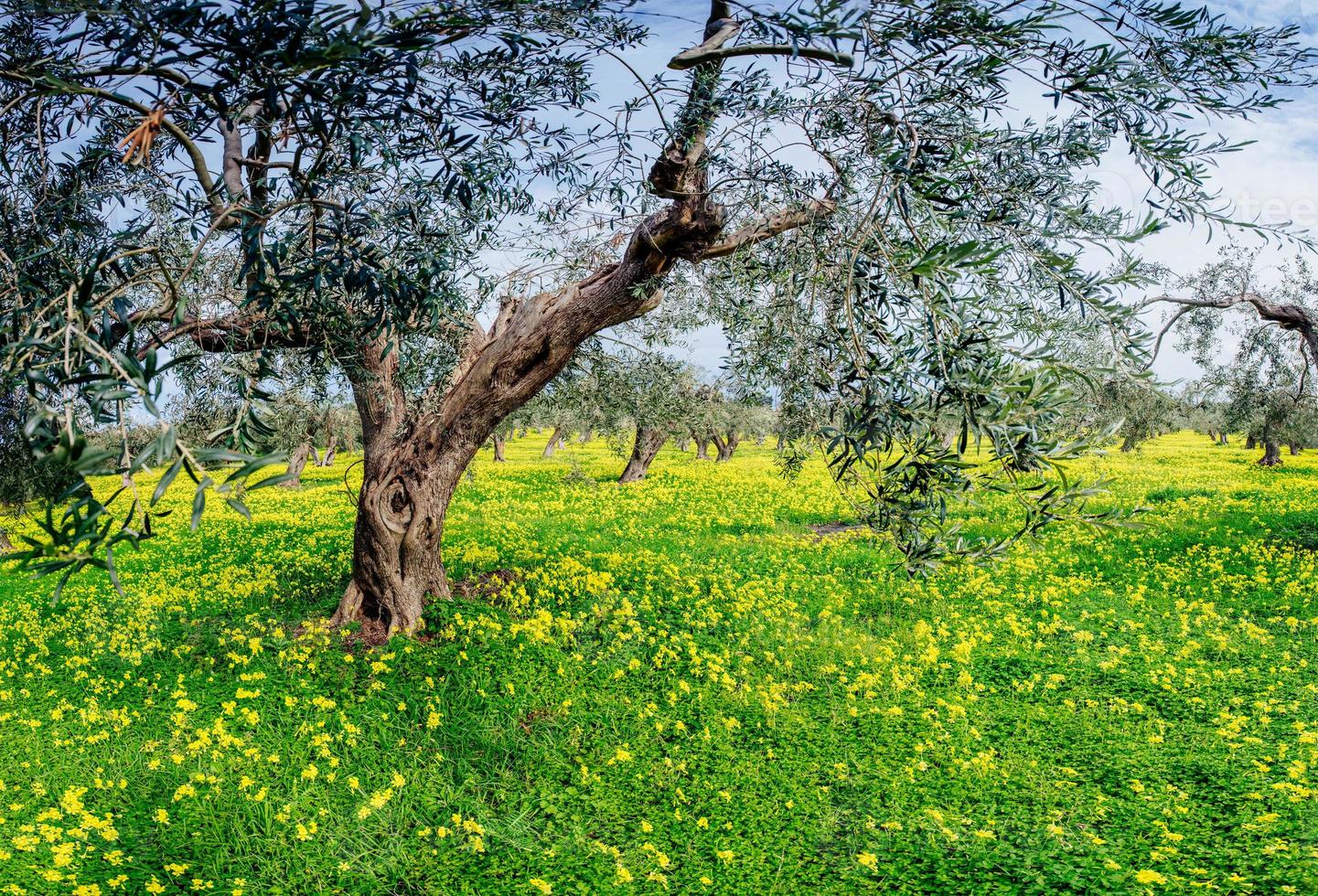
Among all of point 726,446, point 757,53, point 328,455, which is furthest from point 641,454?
point 757,53

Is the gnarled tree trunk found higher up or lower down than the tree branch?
lower down

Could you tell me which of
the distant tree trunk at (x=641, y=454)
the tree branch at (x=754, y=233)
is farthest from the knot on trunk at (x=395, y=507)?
the distant tree trunk at (x=641, y=454)

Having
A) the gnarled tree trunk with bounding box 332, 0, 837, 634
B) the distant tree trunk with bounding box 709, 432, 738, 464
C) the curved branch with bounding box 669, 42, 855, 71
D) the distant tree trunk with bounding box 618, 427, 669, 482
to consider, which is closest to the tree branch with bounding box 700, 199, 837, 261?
the gnarled tree trunk with bounding box 332, 0, 837, 634

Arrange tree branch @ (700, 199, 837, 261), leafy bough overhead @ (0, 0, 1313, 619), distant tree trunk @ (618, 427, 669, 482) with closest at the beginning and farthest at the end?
leafy bough overhead @ (0, 0, 1313, 619) < tree branch @ (700, 199, 837, 261) < distant tree trunk @ (618, 427, 669, 482)

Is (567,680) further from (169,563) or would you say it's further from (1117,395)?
(1117,395)

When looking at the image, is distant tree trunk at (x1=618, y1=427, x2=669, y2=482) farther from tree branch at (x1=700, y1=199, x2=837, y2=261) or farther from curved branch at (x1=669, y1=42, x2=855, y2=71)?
curved branch at (x1=669, y1=42, x2=855, y2=71)

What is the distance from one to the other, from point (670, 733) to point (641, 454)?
81.4 ft

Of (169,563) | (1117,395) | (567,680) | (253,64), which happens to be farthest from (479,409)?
(1117,395)

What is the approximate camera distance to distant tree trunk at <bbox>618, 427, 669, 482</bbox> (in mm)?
33062

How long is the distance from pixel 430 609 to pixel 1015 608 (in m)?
9.75

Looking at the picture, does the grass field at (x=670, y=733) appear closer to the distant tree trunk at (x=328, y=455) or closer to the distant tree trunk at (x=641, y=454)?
the distant tree trunk at (x=641, y=454)

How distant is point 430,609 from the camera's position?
37.4 ft

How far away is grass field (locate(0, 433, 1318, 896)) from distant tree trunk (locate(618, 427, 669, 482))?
16.5 metres

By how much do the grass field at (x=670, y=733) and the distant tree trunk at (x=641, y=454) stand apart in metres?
16.5
